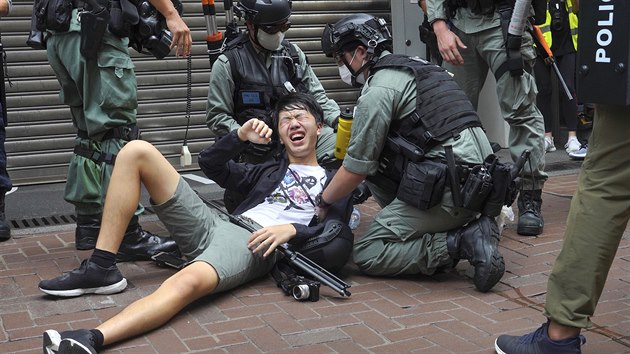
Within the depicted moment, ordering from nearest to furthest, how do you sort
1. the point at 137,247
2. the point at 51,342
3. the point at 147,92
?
the point at 51,342
the point at 137,247
the point at 147,92

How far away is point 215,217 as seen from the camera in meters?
4.79

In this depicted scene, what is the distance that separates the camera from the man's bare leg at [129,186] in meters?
4.43

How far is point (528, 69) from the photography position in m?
5.75

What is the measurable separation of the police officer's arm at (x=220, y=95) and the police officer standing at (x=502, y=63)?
1.33 meters

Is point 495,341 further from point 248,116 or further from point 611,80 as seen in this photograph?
point 248,116

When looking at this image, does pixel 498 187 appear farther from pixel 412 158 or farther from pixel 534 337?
pixel 534 337

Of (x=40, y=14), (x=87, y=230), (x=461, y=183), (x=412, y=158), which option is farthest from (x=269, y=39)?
(x=461, y=183)

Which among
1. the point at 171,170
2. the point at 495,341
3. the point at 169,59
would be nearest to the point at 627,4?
the point at 495,341

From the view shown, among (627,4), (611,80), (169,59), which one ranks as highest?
(627,4)

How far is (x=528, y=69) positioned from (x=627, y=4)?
2.60 m

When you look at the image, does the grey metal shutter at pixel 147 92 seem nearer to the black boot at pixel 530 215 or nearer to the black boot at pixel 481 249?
the black boot at pixel 530 215

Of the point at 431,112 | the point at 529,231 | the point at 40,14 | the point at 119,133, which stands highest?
the point at 40,14

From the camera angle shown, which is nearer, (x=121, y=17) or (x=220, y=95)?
(x=121, y=17)

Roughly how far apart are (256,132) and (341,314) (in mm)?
1049
